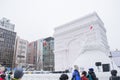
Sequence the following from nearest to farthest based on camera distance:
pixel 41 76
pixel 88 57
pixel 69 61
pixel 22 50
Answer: pixel 41 76, pixel 88 57, pixel 69 61, pixel 22 50

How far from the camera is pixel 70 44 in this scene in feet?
130

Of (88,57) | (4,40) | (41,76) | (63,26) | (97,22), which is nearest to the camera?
(41,76)

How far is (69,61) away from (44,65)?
29.6m

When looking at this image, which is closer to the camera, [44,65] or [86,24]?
[86,24]

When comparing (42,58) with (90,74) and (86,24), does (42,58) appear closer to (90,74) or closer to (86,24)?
(86,24)

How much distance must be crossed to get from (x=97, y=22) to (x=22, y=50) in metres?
41.2

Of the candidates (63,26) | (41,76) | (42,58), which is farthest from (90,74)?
(42,58)

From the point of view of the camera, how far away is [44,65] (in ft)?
214

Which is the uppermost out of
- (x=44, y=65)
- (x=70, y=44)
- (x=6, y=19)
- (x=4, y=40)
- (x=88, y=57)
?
(x=6, y=19)

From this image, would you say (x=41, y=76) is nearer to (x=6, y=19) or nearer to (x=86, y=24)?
(x=86, y=24)

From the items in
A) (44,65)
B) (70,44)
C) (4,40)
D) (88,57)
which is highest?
(4,40)

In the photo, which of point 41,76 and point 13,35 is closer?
point 41,76

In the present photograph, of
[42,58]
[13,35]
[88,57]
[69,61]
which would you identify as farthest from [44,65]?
[88,57]

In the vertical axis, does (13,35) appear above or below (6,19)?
below
